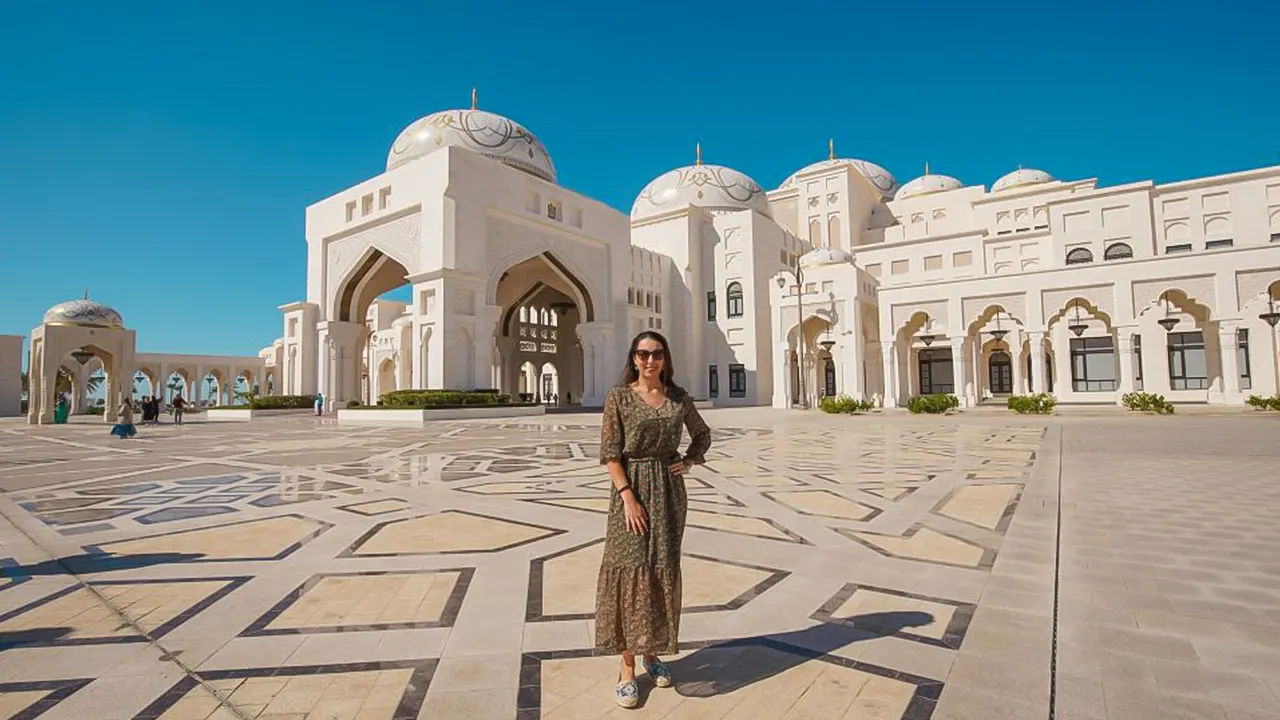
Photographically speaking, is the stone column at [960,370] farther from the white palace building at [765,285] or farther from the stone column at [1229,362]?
the stone column at [1229,362]

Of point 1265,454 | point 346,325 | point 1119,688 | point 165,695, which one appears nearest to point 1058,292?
point 1265,454

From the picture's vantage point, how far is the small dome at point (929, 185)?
139 feet

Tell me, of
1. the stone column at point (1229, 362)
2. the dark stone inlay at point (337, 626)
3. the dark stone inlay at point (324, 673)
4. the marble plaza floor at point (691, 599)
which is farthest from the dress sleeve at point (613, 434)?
the stone column at point (1229, 362)

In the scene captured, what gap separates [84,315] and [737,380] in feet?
95.2

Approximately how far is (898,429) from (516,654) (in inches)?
525

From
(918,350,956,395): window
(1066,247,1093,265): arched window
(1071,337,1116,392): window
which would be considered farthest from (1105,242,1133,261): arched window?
(918,350,956,395): window

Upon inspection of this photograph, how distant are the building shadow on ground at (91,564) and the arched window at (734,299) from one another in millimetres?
29707

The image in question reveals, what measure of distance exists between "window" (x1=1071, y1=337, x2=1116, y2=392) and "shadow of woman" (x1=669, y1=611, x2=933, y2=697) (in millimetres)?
33813

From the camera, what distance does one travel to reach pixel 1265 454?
7852mm

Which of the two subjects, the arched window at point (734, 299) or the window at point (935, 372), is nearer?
the arched window at point (734, 299)

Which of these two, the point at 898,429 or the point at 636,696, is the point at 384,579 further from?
the point at 898,429

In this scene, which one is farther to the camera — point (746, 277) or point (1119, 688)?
point (746, 277)

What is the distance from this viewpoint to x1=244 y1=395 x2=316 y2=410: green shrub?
78.7 ft

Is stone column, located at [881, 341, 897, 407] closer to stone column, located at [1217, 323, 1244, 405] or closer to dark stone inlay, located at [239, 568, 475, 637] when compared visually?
stone column, located at [1217, 323, 1244, 405]
